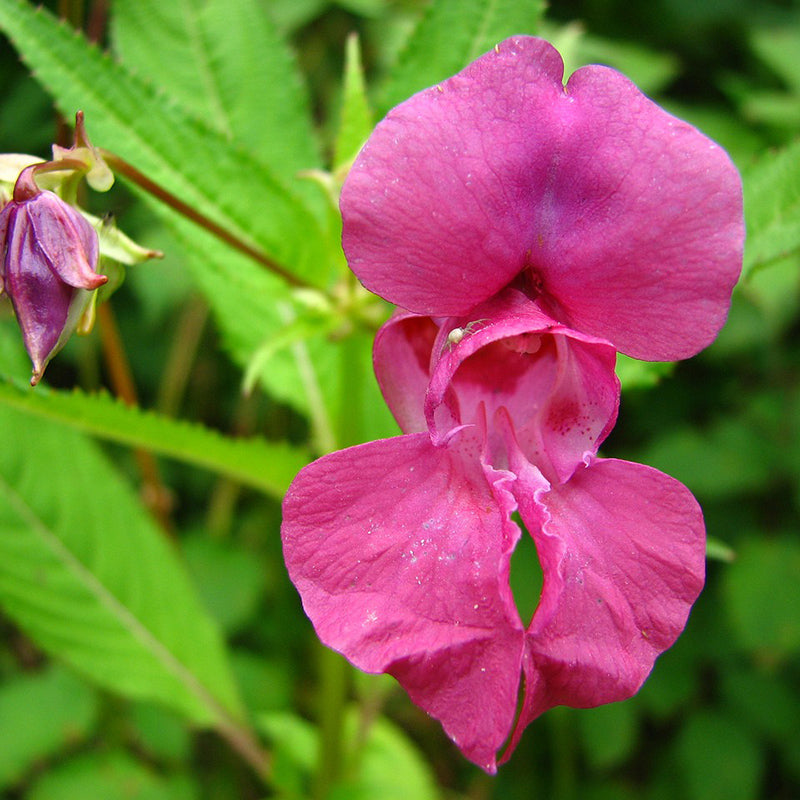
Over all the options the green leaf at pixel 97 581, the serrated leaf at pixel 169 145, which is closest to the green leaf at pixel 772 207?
the serrated leaf at pixel 169 145

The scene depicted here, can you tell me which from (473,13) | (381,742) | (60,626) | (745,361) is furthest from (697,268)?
(745,361)

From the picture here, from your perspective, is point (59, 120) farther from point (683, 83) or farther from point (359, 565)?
point (683, 83)

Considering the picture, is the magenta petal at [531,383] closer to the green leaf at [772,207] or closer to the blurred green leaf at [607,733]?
the green leaf at [772,207]

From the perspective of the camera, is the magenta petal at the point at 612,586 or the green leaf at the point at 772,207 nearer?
the magenta petal at the point at 612,586

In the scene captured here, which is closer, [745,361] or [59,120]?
[59,120]

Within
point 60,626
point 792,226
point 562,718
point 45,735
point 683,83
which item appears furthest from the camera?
point 683,83

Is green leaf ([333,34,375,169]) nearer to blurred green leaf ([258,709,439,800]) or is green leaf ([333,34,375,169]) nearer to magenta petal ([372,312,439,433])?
magenta petal ([372,312,439,433])

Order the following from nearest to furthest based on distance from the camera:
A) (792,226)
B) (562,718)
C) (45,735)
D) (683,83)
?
(792,226) < (45,735) < (562,718) < (683,83)

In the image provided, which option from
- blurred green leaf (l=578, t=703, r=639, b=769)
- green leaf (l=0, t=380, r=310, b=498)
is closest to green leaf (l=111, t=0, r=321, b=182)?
green leaf (l=0, t=380, r=310, b=498)
